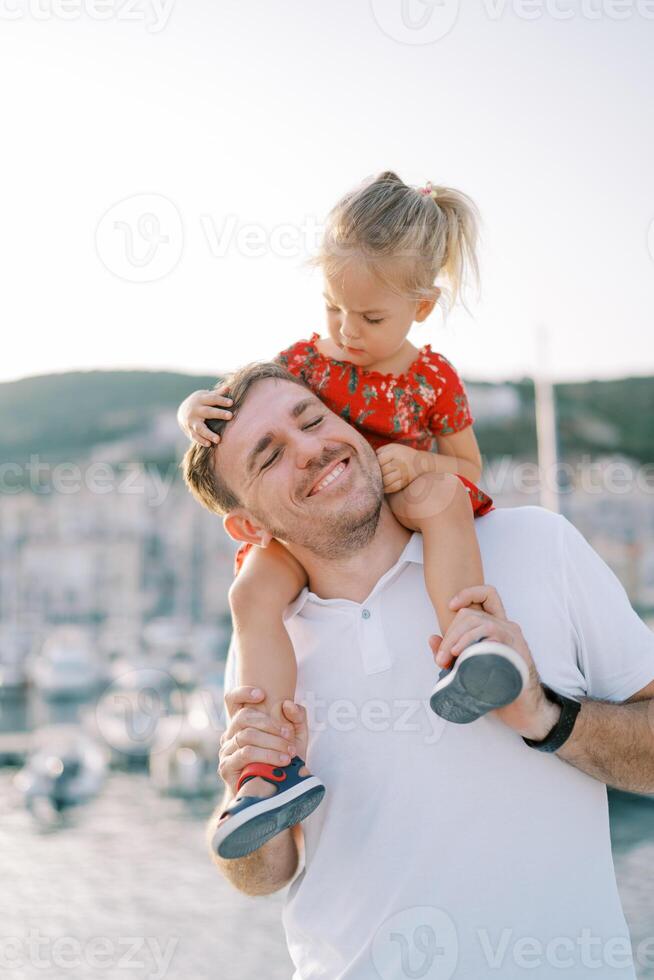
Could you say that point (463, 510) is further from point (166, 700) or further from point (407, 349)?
point (166, 700)

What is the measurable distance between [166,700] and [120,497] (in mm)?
17883

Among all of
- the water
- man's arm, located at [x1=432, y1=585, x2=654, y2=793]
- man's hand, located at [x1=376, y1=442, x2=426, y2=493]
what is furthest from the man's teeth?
the water

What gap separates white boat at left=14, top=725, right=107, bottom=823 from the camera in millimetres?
18812

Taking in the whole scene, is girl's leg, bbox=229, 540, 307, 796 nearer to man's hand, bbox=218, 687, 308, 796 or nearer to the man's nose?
man's hand, bbox=218, 687, 308, 796

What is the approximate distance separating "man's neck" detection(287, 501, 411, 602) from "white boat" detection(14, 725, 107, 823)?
60.2ft

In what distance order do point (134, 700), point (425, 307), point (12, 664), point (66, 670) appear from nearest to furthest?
point (425, 307), point (134, 700), point (66, 670), point (12, 664)

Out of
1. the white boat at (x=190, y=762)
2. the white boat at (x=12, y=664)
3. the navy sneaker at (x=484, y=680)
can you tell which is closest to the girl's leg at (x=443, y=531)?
the navy sneaker at (x=484, y=680)

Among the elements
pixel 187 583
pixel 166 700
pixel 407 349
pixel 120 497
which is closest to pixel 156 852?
Result: pixel 166 700

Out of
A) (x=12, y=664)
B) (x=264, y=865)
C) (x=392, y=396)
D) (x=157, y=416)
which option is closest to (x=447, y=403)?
(x=392, y=396)

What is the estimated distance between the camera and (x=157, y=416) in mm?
44062

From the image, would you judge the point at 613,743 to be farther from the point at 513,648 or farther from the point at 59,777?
the point at 59,777

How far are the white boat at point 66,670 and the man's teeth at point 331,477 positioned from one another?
94.4 feet

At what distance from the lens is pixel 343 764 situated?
1704 mm

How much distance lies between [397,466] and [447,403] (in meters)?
0.25
